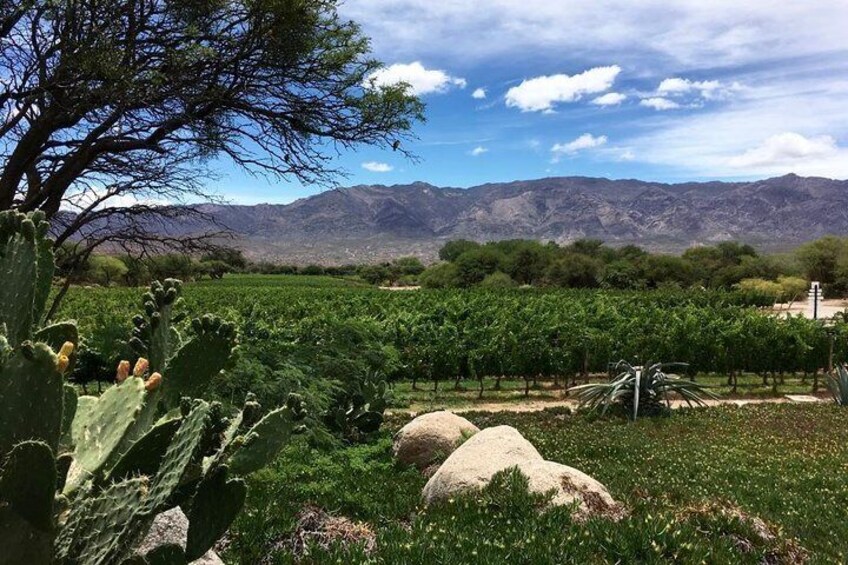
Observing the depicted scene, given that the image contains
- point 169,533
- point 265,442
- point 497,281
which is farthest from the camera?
point 497,281

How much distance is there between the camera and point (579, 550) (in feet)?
13.3

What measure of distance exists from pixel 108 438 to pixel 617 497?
497cm

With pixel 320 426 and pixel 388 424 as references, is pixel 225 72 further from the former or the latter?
pixel 388 424

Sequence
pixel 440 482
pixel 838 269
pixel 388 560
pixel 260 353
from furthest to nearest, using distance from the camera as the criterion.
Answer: pixel 838 269 < pixel 260 353 < pixel 440 482 < pixel 388 560

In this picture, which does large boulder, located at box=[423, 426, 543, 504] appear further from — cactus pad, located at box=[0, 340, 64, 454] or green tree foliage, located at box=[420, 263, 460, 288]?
green tree foliage, located at box=[420, 263, 460, 288]

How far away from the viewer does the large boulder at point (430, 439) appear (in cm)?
936

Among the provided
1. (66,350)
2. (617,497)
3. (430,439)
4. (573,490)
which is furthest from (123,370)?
(430,439)

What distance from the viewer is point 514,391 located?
74.2ft

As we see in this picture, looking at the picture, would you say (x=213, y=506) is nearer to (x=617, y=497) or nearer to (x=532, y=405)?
(x=617, y=497)

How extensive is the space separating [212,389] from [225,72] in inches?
187

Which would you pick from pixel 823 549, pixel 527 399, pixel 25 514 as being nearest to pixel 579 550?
pixel 823 549

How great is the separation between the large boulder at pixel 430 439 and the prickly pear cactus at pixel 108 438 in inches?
275

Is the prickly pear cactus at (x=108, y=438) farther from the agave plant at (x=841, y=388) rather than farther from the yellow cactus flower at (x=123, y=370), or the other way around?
the agave plant at (x=841, y=388)

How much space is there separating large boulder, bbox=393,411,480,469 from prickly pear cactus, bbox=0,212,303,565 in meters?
6.97
